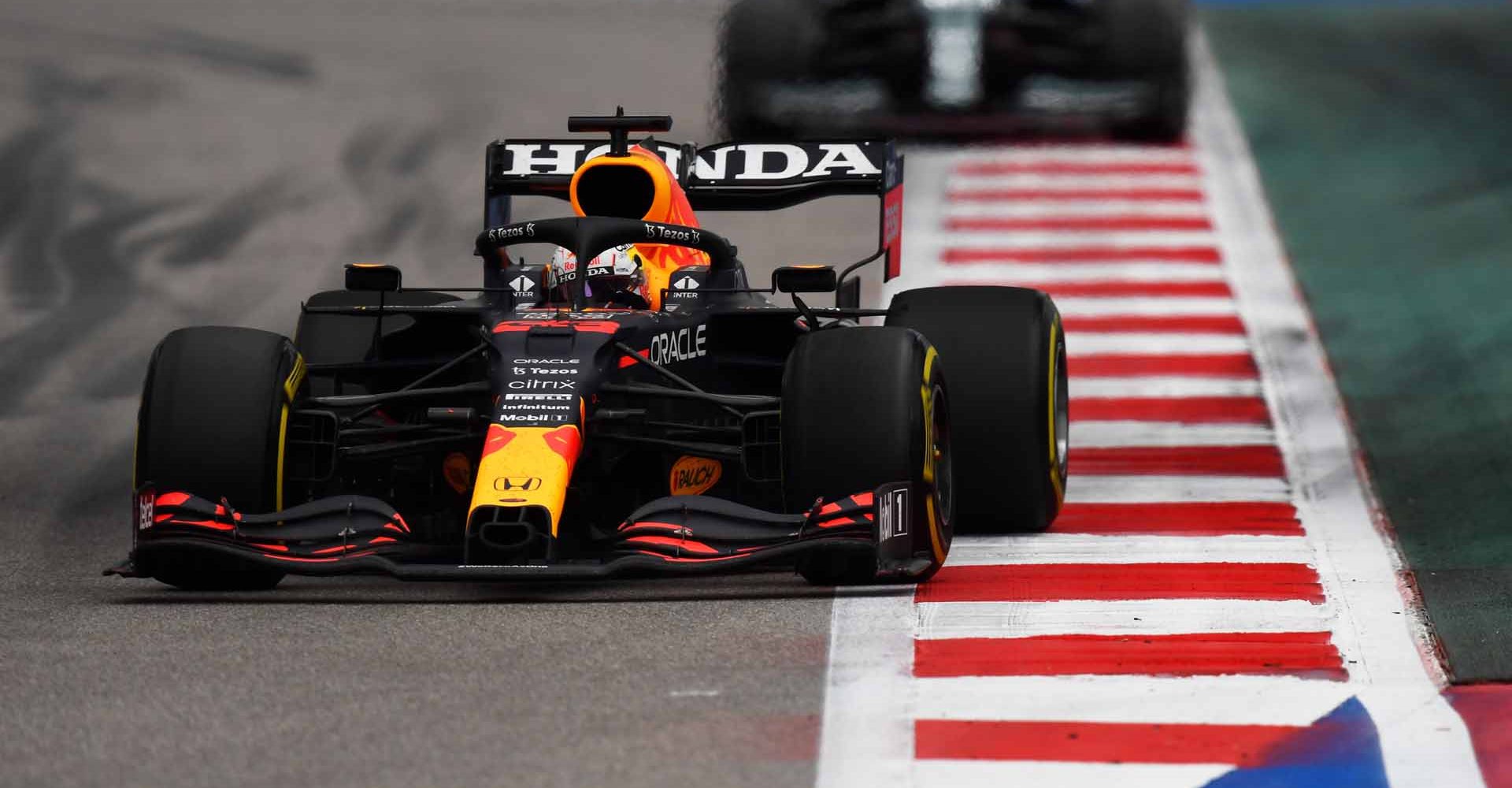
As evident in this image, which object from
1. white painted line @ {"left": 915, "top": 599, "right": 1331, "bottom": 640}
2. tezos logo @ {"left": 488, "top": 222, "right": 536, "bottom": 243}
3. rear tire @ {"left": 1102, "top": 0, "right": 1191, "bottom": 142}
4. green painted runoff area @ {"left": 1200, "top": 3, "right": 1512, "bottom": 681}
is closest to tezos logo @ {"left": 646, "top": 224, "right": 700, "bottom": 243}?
tezos logo @ {"left": 488, "top": 222, "right": 536, "bottom": 243}

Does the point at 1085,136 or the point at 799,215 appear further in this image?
the point at 1085,136

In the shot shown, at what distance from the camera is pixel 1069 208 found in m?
19.2

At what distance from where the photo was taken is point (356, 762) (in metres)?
6.38

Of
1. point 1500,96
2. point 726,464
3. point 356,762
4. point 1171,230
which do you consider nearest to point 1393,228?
point 1171,230

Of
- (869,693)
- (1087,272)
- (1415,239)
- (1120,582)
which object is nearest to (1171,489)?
(1120,582)

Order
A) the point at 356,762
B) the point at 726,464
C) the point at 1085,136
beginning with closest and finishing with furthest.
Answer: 1. the point at 356,762
2. the point at 726,464
3. the point at 1085,136

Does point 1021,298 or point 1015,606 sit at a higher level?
point 1021,298

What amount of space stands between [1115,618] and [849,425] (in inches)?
42.7

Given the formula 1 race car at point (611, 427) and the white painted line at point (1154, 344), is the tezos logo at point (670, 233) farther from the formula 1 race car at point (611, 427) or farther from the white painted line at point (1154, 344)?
the white painted line at point (1154, 344)

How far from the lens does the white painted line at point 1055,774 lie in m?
6.23

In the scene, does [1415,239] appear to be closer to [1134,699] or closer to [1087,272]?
[1087,272]

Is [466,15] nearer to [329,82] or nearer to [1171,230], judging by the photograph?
[329,82]

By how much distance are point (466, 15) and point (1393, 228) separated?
1477 cm

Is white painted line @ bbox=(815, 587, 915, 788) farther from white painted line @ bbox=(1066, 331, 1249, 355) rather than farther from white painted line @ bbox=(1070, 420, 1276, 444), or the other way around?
white painted line @ bbox=(1066, 331, 1249, 355)
